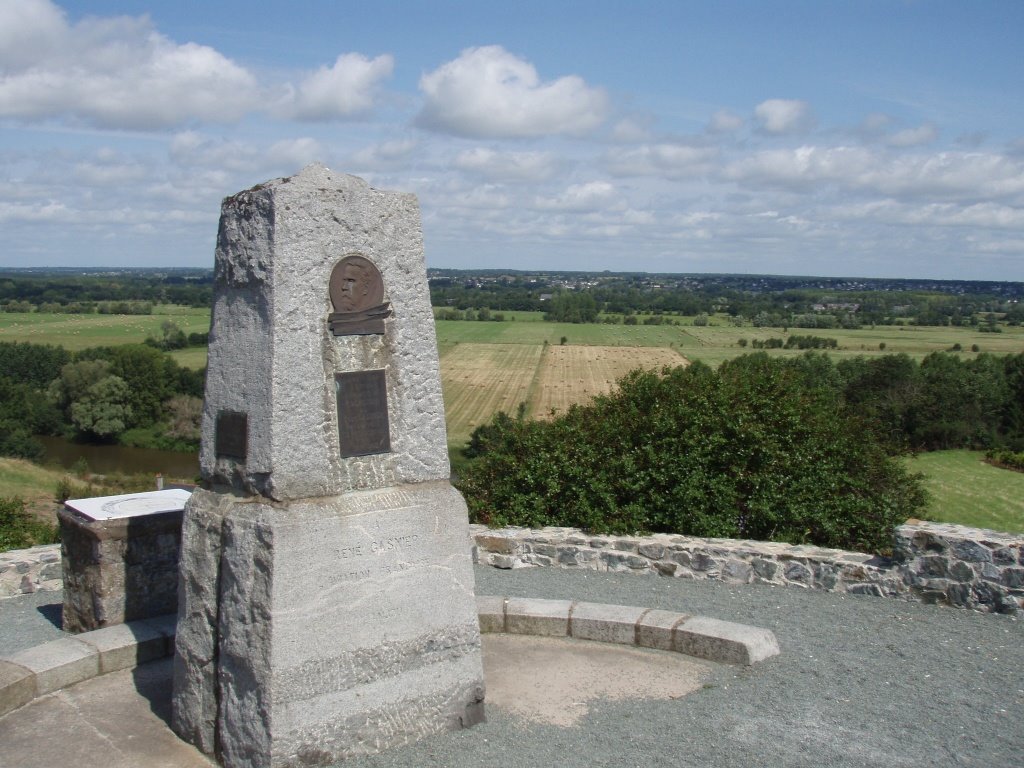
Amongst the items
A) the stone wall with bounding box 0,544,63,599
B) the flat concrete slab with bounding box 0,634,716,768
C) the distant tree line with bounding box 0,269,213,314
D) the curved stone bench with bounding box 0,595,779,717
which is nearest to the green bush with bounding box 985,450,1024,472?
the curved stone bench with bounding box 0,595,779,717

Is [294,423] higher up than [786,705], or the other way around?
[294,423]

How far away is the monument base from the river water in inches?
1384

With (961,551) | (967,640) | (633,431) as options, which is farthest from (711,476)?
(967,640)

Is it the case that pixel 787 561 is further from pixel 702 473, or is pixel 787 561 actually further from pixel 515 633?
pixel 515 633

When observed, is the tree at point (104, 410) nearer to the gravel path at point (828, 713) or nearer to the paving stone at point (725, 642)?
the gravel path at point (828, 713)

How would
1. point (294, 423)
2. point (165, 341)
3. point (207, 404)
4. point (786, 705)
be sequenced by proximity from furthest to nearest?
point (165, 341) → point (786, 705) → point (207, 404) → point (294, 423)

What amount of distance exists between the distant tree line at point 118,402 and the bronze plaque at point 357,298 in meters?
42.6

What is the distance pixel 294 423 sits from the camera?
4641 mm

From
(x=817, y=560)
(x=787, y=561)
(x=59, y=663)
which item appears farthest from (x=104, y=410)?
(x=817, y=560)

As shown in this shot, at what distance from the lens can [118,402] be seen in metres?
46.7

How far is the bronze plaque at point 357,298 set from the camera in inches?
188

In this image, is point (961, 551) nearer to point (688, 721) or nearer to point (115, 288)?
point (688, 721)

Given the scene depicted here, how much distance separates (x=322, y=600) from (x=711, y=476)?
636 centimetres

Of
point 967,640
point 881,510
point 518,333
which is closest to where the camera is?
point 967,640
